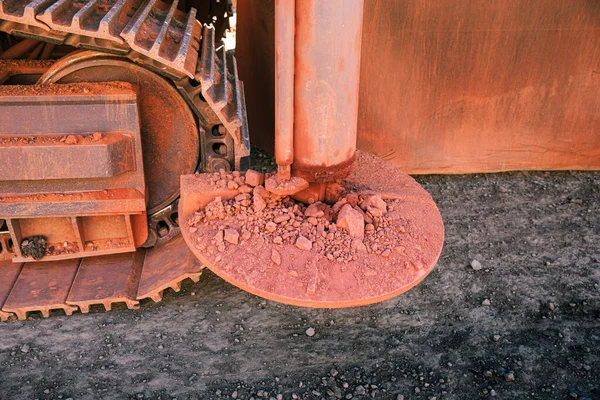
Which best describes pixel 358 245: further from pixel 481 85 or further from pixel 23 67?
pixel 481 85

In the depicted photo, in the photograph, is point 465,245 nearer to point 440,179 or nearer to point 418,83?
point 440,179

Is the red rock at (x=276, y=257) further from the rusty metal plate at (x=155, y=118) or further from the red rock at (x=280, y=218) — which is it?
the rusty metal plate at (x=155, y=118)

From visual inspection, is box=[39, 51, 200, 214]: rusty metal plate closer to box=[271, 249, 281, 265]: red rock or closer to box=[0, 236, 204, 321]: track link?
box=[0, 236, 204, 321]: track link

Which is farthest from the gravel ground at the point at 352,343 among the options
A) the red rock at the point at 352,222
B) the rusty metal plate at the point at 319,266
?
the red rock at the point at 352,222

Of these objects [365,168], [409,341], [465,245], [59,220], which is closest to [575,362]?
[409,341]

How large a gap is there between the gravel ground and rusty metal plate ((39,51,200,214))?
0.68m

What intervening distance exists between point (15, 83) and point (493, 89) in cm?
346

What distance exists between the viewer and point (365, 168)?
3.36 m

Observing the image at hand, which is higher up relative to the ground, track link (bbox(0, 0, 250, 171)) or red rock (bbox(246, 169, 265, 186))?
track link (bbox(0, 0, 250, 171))

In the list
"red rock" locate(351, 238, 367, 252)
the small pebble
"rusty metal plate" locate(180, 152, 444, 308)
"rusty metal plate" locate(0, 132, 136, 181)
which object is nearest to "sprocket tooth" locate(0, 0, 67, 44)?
"rusty metal plate" locate(0, 132, 136, 181)

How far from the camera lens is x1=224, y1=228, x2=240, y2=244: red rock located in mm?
2746

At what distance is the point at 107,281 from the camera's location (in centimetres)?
347

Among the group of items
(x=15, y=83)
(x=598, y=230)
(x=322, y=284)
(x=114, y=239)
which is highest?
(x=15, y=83)

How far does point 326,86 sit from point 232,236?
0.81 metres
